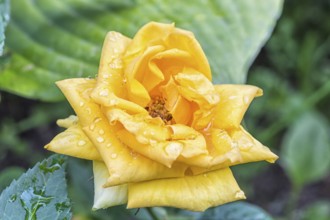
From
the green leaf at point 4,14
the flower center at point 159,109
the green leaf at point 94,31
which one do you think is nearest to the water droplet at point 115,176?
the flower center at point 159,109

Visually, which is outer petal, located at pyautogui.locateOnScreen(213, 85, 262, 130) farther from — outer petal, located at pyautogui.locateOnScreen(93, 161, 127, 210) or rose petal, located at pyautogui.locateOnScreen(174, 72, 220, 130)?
outer petal, located at pyautogui.locateOnScreen(93, 161, 127, 210)

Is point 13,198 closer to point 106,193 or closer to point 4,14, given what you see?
point 106,193

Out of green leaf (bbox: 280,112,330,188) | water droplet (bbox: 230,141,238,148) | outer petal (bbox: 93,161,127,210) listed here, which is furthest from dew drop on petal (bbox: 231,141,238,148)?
green leaf (bbox: 280,112,330,188)

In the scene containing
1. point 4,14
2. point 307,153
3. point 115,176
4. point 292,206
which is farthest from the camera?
point 292,206

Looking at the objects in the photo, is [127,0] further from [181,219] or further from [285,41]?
[285,41]

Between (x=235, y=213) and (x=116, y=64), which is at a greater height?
(x=116, y=64)

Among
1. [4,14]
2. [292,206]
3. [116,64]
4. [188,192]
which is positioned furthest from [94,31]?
[292,206]
